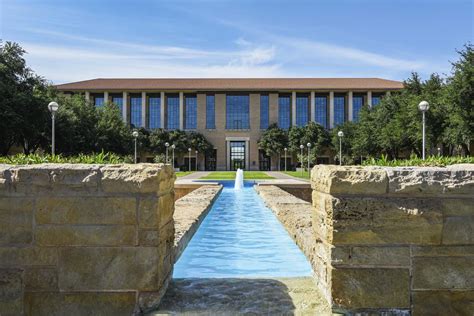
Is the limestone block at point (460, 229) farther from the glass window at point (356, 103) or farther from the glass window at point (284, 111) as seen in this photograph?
the glass window at point (356, 103)

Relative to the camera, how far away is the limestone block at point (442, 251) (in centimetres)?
398

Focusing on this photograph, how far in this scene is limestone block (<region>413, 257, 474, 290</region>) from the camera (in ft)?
13.1

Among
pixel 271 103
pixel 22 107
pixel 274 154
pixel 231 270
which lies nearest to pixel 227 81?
pixel 271 103

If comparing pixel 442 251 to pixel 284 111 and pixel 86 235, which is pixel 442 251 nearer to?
pixel 86 235

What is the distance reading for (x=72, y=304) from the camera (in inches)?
158

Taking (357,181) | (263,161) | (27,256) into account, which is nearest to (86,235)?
(27,256)

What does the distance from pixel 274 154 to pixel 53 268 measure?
7564 cm

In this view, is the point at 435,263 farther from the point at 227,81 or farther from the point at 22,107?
the point at 227,81

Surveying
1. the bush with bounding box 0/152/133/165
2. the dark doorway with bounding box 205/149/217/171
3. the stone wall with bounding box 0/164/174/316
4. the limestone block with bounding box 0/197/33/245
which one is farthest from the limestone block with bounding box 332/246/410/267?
the dark doorway with bounding box 205/149/217/171

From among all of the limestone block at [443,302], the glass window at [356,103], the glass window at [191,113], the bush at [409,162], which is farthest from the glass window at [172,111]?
the limestone block at [443,302]

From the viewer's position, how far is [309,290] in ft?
14.9

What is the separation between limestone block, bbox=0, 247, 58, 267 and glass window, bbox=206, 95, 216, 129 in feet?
256

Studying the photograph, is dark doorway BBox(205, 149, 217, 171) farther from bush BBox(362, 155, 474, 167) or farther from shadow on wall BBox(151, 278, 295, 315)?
shadow on wall BBox(151, 278, 295, 315)

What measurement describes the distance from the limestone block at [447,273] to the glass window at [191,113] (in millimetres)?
78876
